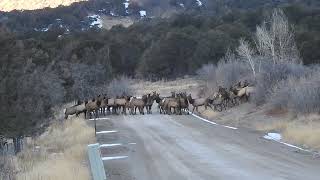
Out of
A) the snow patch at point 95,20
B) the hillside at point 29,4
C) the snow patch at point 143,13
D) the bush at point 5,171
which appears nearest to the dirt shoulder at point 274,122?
the bush at point 5,171

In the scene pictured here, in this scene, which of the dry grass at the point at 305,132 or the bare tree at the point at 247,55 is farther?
the bare tree at the point at 247,55

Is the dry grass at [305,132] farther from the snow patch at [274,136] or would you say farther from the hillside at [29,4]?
the hillside at [29,4]

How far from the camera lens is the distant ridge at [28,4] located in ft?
530

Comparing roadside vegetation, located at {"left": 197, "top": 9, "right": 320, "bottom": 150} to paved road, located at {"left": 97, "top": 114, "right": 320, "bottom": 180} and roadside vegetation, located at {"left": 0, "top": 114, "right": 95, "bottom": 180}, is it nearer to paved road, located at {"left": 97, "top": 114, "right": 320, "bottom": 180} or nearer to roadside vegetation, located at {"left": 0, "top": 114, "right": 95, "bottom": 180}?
paved road, located at {"left": 97, "top": 114, "right": 320, "bottom": 180}

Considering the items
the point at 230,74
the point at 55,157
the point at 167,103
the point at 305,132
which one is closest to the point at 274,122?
the point at 305,132

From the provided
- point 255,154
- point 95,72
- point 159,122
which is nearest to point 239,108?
point 159,122

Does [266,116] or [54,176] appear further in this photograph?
[266,116]

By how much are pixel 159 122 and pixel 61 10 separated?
4989 inches

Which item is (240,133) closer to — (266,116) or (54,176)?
(266,116)

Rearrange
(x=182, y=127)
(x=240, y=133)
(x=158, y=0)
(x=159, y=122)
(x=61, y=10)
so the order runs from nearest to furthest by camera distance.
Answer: (x=240, y=133), (x=182, y=127), (x=159, y=122), (x=61, y=10), (x=158, y=0)

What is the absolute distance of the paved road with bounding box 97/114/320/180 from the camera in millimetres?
15469

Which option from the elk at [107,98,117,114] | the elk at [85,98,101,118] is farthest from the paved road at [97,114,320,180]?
the elk at [107,98,117,114]

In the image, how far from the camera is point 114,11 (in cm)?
18188

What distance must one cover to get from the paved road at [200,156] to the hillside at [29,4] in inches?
5345
